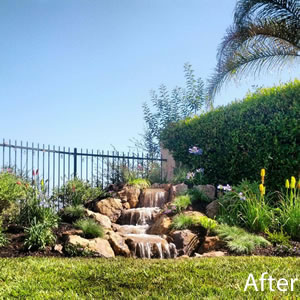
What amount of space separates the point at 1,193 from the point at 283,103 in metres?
6.45

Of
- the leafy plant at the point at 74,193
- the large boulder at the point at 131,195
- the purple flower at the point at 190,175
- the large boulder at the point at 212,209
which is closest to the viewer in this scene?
the large boulder at the point at 212,209

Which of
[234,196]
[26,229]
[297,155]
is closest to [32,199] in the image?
[26,229]

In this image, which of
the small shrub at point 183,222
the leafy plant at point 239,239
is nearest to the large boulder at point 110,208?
the small shrub at point 183,222

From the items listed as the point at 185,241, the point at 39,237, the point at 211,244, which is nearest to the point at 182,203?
the point at 185,241

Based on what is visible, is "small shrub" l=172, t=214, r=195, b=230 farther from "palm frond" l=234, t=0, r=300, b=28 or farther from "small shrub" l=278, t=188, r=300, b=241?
"palm frond" l=234, t=0, r=300, b=28

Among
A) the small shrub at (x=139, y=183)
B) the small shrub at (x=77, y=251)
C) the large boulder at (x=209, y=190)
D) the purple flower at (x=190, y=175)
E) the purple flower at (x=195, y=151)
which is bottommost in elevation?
the small shrub at (x=77, y=251)

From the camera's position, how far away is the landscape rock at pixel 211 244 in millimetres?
6734

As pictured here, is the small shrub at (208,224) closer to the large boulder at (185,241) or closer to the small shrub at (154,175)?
the large boulder at (185,241)

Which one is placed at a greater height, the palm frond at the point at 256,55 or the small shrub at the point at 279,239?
the palm frond at the point at 256,55

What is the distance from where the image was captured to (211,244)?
6.77 meters

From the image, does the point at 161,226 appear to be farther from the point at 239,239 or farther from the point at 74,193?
the point at 74,193

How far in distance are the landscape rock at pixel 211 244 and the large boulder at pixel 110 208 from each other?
3060 mm

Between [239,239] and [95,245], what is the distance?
2.47 meters

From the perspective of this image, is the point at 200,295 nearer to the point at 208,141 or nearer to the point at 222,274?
the point at 222,274
